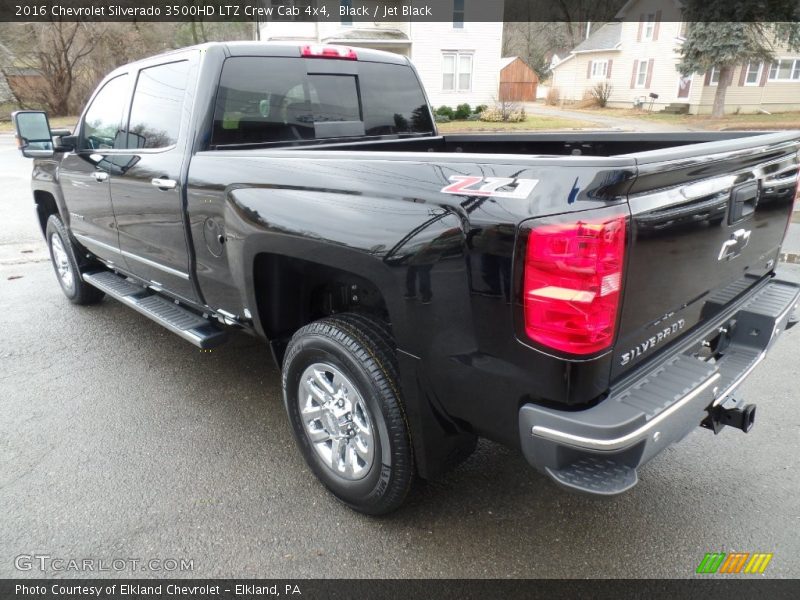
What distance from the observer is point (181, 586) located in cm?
225

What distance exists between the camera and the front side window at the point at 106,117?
397 centimetres

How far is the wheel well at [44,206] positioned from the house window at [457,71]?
2467 cm

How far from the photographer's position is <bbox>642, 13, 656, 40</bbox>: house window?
105 ft

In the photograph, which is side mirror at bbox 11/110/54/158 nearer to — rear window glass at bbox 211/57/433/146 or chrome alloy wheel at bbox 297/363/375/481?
rear window glass at bbox 211/57/433/146

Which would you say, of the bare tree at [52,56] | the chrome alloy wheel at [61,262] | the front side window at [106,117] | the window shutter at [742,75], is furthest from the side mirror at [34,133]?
the bare tree at [52,56]

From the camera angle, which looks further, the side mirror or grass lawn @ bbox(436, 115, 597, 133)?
grass lawn @ bbox(436, 115, 597, 133)

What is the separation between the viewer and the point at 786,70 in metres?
28.8

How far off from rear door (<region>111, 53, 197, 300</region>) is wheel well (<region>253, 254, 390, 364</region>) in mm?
726

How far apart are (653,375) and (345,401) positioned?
4.14 ft

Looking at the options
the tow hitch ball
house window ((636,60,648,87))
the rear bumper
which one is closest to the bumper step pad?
the rear bumper

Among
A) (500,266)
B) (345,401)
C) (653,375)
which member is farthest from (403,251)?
(653,375)

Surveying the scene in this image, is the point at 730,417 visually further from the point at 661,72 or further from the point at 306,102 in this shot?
the point at 661,72

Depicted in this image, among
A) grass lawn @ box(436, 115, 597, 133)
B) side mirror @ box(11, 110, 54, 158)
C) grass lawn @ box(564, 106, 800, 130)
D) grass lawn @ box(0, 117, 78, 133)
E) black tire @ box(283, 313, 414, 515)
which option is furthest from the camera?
grass lawn @ box(0, 117, 78, 133)

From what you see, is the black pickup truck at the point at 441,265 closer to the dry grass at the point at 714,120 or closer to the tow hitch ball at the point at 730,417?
the tow hitch ball at the point at 730,417
